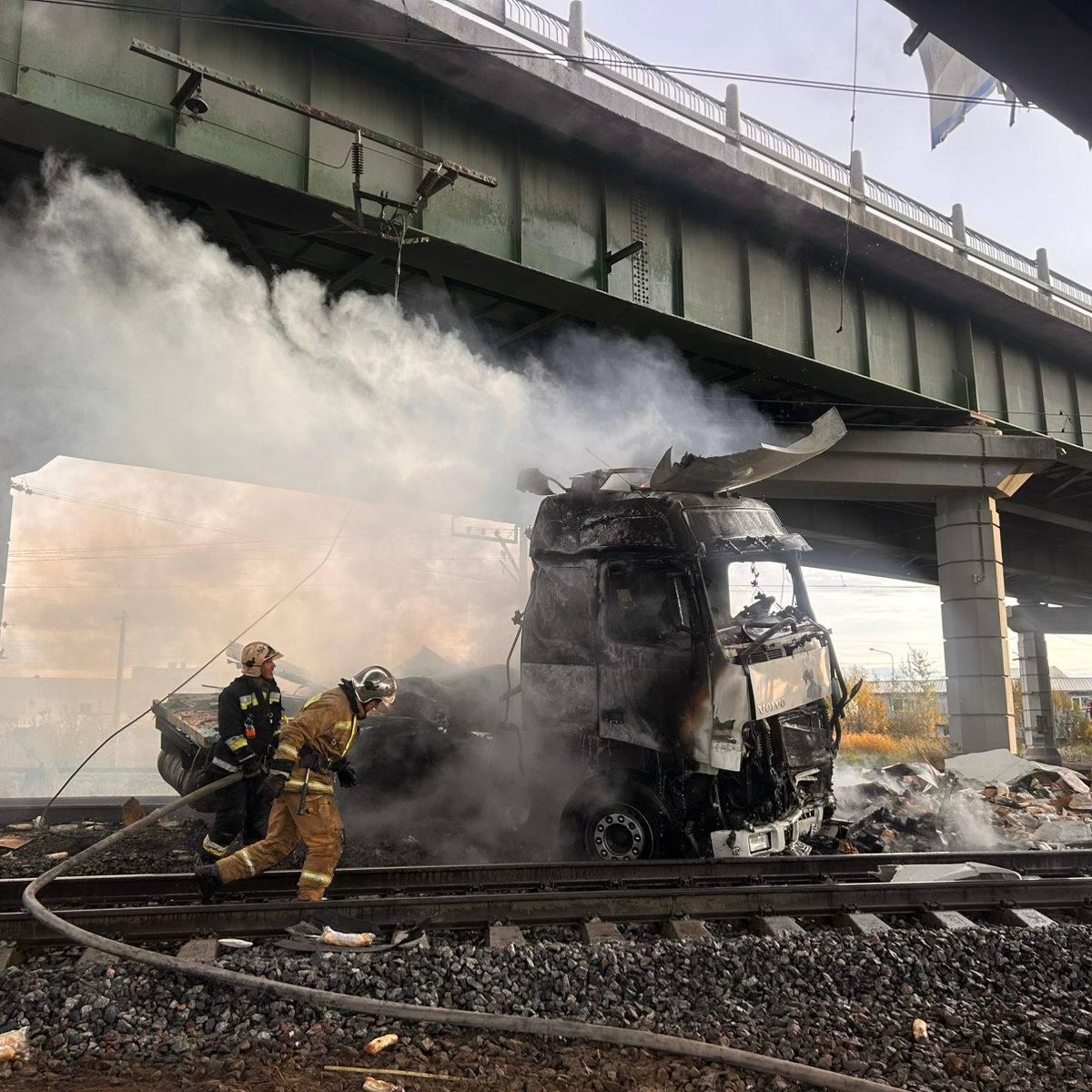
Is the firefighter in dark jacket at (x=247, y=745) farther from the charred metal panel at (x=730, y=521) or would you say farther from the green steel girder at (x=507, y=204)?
the green steel girder at (x=507, y=204)

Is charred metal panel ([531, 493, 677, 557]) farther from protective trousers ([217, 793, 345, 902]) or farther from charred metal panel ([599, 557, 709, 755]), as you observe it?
protective trousers ([217, 793, 345, 902])

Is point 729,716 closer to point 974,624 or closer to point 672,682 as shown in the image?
point 672,682

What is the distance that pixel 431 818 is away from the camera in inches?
295

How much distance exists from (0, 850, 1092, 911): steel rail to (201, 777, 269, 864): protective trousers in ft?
1.60

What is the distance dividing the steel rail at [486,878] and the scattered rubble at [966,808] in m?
0.91

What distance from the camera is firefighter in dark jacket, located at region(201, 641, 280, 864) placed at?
6059 mm

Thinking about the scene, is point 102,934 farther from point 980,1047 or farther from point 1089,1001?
point 1089,1001

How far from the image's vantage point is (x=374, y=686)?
5.40 m

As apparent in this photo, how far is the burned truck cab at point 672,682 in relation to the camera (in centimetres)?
581

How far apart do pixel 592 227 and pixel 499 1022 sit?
31.3ft

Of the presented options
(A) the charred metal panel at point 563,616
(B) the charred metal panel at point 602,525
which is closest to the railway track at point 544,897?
(A) the charred metal panel at point 563,616

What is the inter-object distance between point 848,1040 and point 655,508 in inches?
155

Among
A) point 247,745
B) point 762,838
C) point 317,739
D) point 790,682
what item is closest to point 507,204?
point 790,682

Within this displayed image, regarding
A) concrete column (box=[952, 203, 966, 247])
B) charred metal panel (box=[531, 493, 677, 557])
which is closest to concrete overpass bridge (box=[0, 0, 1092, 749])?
concrete column (box=[952, 203, 966, 247])
